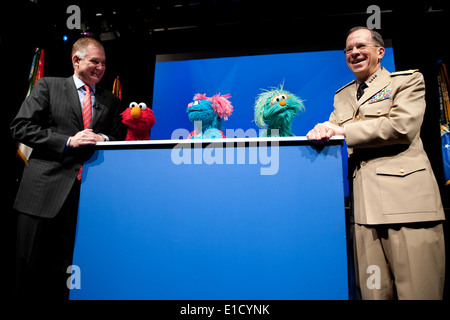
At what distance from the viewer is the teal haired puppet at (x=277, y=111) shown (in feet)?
6.45

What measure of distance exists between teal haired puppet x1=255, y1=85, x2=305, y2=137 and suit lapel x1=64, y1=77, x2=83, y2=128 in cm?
114

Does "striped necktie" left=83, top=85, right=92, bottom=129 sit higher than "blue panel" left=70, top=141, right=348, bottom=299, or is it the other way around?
"striped necktie" left=83, top=85, right=92, bottom=129

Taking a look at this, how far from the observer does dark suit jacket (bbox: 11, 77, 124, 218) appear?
5.37 feet

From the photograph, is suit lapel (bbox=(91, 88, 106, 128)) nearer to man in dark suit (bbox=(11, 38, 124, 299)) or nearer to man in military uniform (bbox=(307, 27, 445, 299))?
man in dark suit (bbox=(11, 38, 124, 299))

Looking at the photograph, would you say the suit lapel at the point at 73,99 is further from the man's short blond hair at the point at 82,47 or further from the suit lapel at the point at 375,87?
the suit lapel at the point at 375,87

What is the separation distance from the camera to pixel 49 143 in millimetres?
1638

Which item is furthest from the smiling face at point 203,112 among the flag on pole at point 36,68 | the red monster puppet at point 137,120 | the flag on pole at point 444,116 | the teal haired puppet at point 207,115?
the flag on pole at point 444,116

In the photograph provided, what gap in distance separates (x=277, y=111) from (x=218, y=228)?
Result: 38.0 inches

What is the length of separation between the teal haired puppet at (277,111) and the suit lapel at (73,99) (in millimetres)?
1139

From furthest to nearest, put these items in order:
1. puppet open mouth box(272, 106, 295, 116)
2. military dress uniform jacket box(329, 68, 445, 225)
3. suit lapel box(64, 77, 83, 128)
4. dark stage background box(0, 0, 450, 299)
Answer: dark stage background box(0, 0, 450, 299)
puppet open mouth box(272, 106, 295, 116)
suit lapel box(64, 77, 83, 128)
military dress uniform jacket box(329, 68, 445, 225)

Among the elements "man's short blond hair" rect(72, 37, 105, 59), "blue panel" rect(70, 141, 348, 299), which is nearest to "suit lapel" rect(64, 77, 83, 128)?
"man's short blond hair" rect(72, 37, 105, 59)

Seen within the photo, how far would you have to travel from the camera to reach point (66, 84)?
1.91 m

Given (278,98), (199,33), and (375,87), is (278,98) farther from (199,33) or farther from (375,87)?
(199,33)

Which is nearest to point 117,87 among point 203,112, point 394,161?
point 203,112
